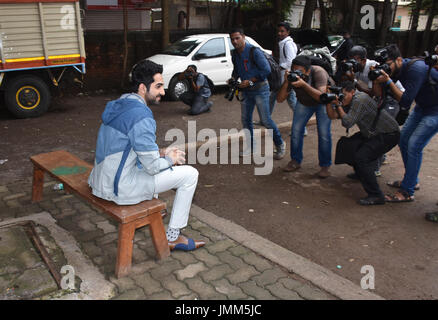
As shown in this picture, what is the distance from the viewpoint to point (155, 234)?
334 cm

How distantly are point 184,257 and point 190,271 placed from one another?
221 mm

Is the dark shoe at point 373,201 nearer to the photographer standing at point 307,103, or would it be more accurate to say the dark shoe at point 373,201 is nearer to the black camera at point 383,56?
the photographer standing at point 307,103

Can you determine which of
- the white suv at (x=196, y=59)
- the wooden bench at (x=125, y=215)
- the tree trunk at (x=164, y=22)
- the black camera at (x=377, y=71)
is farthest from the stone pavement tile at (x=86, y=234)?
the tree trunk at (x=164, y=22)

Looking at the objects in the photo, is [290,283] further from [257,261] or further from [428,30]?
[428,30]

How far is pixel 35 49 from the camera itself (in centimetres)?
810

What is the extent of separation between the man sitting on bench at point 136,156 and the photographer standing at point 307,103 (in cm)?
221

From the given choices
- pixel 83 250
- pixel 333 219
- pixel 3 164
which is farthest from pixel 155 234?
pixel 3 164

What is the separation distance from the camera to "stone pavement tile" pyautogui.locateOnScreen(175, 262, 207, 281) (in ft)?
10.6

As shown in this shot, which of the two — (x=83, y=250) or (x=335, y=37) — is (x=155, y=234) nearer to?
(x=83, y=250)

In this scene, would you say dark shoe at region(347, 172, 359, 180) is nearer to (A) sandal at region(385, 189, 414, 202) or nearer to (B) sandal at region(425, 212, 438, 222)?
(A) sandal at region(385, 189, 414, 202)

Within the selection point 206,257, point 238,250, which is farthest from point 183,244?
point 238,250

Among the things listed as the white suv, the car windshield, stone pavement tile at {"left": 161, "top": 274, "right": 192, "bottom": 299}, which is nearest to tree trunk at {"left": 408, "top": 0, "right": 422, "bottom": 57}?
the white suv

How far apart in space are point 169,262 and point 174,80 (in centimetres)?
708

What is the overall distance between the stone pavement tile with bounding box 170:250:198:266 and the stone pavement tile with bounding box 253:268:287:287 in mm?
571
